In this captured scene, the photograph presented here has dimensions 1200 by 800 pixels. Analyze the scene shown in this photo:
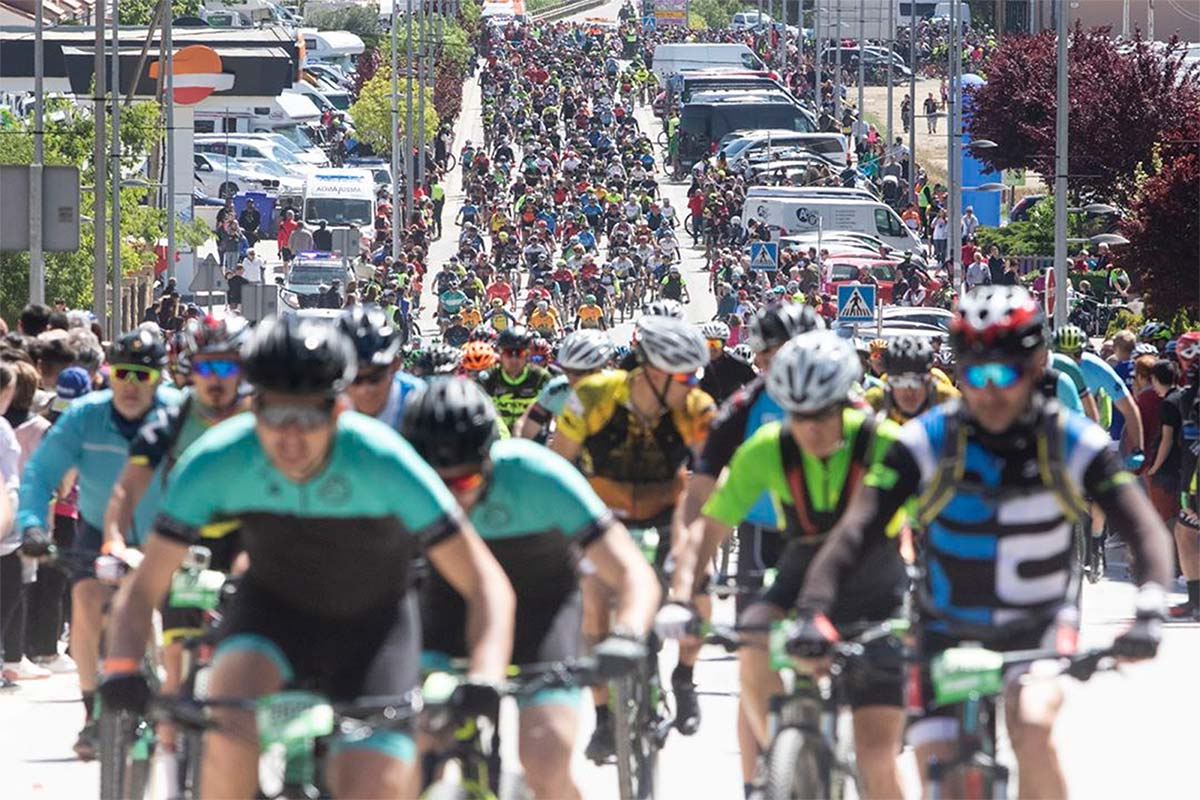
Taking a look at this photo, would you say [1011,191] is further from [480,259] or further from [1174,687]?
[1174,687]

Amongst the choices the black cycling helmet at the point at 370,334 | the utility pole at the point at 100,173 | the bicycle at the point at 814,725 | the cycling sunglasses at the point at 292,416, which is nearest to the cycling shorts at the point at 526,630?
the bicycle at the point at 814,725

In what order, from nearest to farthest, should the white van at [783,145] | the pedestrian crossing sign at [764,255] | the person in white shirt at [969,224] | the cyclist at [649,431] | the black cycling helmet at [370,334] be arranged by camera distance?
1. the black cycling helmet at [370,334]
2. the cyclist at [649,431]
3. the pedestrian crossing sign at [764,255]
4. the person in white shirt at [969,224]
5. the white van at [783,145]

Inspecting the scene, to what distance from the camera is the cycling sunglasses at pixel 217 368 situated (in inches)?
420

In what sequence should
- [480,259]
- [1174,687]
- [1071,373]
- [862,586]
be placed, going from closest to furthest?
[862,586]
[1174,687]
[1071,373]
[480,259]

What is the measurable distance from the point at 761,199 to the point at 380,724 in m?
51.6

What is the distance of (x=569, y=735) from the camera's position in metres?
8.78

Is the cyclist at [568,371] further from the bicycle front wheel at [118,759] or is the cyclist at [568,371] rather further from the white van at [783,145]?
the white van at [783,145]

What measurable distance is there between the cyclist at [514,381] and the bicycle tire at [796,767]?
898 centimetres

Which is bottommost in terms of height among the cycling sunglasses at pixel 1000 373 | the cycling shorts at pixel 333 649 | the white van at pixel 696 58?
the cycling shorts at pixel 333 649

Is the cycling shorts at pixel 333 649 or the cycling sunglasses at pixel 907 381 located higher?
the cycling sunglasses at pixel 907 381

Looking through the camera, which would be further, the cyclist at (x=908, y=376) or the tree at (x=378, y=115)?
the tree at (x=378, y=115)

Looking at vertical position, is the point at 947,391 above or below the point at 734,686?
above

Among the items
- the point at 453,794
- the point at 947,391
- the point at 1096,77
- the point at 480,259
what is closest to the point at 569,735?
the point at 453,794

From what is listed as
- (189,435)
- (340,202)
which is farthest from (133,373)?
(340,202)
